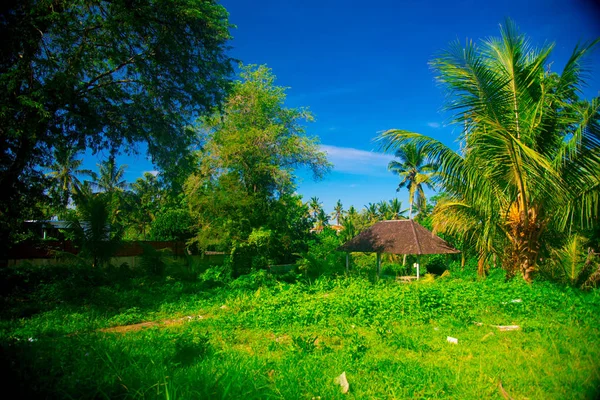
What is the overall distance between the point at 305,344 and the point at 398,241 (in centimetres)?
1307

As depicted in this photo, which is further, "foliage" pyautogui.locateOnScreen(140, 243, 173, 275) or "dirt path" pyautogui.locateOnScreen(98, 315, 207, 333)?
"foliage" pyautogui.locateOnScreen(140, 243, 173, 275)

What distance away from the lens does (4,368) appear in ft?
8.83

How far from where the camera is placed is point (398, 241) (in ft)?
56.4

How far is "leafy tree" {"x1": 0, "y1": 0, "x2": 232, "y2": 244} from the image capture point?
893 cm

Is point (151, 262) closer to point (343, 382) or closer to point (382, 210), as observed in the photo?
point (343, 382)

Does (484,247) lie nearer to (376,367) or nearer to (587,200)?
(587,200)

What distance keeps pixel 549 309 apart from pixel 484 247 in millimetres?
2844

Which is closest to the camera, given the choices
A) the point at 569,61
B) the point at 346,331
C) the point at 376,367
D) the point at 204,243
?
the point at 376,367

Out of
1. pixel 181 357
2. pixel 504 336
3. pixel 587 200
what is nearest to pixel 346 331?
pixel 504 336

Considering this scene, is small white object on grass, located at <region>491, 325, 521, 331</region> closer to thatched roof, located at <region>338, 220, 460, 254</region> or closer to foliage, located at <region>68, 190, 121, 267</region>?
thatched roof, located at <region>338, 220, 460, 254</region>

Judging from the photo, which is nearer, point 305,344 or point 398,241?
point 305,344

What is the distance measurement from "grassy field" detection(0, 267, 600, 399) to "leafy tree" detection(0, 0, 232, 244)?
4.07 meters

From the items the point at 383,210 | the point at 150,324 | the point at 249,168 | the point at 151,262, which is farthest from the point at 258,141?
the point at 383,210

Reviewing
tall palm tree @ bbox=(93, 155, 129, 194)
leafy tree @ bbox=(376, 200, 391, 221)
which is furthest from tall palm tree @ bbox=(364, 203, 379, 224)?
tall palm tree @ bbox=(93, 155, 129, 194)
